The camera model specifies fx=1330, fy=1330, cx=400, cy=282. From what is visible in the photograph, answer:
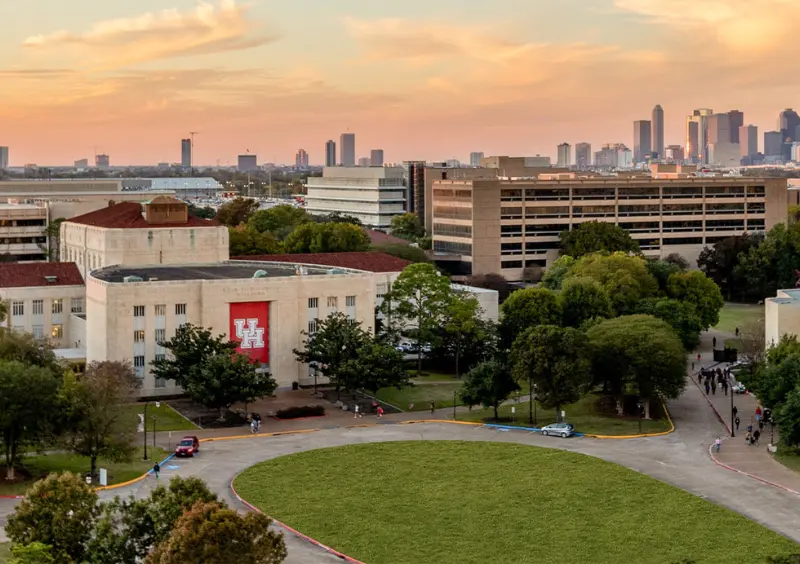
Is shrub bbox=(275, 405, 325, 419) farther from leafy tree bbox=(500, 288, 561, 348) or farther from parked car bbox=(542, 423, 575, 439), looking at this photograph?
leafy tree bbox=(500, 288, 561, 348)

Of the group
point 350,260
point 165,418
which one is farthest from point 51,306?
point 350,260

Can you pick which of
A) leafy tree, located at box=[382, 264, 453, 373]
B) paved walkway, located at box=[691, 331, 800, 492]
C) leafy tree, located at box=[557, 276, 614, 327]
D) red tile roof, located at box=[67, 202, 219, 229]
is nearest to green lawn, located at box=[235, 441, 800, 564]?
paved walkway, located at box=[691, 331, 800, 492]

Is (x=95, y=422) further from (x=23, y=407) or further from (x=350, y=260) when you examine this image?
(x=350, y=260)

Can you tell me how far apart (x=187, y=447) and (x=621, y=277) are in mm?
53499

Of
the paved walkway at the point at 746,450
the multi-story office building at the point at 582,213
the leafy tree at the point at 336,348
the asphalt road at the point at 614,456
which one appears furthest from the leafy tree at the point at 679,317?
the multi-story office building at the point at 582,213

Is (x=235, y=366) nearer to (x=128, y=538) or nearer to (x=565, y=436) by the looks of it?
(x=565, y=436)

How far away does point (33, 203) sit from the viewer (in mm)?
168625

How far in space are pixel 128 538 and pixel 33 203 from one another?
12982 centimetres

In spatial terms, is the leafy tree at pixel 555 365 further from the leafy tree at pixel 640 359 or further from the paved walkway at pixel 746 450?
the paved walkway at pixel 746 450

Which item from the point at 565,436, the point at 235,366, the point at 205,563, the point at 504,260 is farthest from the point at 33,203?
the point at 205,563

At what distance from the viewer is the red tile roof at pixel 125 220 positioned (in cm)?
11375

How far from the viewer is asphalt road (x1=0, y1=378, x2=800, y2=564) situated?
195 feet

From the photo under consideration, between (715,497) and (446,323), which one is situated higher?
(446,323)

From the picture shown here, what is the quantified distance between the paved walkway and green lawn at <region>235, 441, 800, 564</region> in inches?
227
